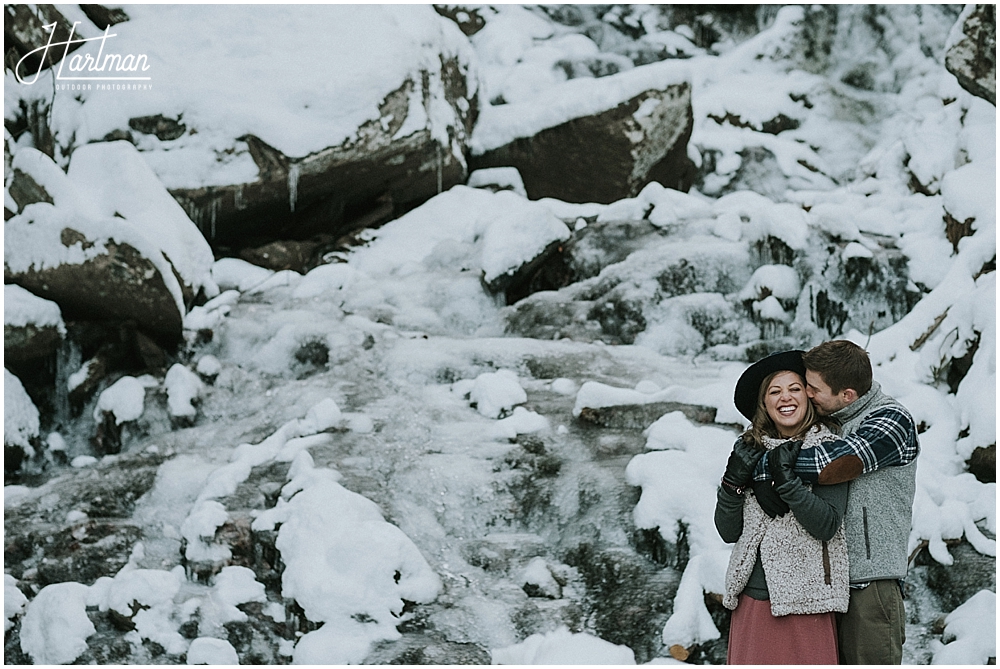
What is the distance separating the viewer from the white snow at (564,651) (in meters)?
3.78

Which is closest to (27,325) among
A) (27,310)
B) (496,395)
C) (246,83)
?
(27,310)

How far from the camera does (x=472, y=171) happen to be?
12062 millimetres

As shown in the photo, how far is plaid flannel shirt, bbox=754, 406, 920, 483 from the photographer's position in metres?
2.13

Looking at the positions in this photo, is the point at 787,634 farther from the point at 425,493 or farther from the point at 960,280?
the point at 960,280

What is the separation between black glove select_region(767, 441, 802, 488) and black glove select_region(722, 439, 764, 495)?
4cm

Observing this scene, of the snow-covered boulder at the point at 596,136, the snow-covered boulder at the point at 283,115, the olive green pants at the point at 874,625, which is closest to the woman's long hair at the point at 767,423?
the olive green pants at the point at 874,625

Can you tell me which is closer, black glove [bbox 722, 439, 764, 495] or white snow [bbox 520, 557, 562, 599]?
black glove [bbox 722, 439, 764, 495]

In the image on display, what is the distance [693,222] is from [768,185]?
665 centimetres

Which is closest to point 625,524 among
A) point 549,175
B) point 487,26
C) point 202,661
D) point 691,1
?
point 202,661

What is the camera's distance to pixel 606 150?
11469mm

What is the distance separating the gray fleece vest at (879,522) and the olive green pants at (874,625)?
0.05m

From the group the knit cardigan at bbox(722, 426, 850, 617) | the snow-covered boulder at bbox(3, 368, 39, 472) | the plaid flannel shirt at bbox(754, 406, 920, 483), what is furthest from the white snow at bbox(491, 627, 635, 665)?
the snow-covered boulder at bbox(3, 368, 39, 472)

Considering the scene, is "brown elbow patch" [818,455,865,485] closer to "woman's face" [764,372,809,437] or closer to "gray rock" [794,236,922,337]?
"woman's face" [764,372,809,437]

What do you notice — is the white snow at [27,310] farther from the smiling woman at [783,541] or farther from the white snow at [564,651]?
the smiling woman at [783,541]
